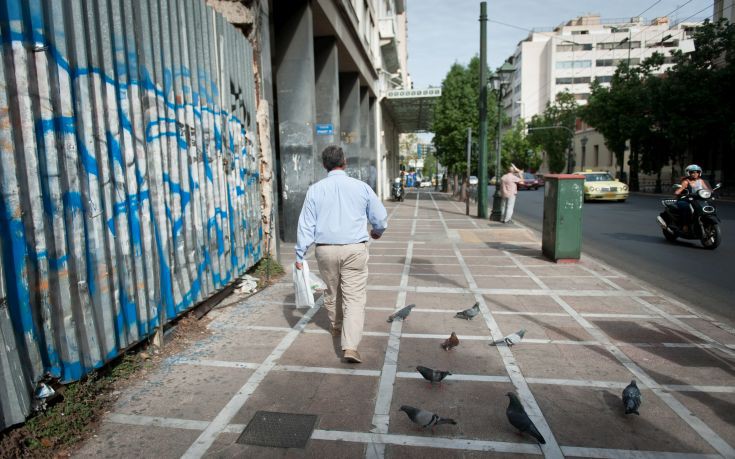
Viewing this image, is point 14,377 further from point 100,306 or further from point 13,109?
point 13,109

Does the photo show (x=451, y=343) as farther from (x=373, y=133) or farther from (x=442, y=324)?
(x=373, y=133)

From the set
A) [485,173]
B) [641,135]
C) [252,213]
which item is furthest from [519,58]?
[252,213]

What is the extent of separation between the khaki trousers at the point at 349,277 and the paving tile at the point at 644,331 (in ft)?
8.44

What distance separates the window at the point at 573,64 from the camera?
86312mm

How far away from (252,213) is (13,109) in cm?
428

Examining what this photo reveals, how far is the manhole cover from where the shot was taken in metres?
3.05

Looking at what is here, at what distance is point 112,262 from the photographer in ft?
12.0

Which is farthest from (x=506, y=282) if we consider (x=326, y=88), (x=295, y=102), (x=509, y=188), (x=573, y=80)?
(x=573, y=80)

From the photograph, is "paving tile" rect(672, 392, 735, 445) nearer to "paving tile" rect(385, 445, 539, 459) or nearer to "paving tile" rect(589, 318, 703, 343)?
"paving tile" rect(589, 318, 703, 343)

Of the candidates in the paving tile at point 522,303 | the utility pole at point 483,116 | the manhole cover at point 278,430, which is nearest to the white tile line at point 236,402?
the manhole cover at point 278,430

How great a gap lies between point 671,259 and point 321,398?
318 inches

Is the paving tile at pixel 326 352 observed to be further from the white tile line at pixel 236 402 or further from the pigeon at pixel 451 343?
the pigeon at pixel 451 343

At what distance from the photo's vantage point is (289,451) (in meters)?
2.95

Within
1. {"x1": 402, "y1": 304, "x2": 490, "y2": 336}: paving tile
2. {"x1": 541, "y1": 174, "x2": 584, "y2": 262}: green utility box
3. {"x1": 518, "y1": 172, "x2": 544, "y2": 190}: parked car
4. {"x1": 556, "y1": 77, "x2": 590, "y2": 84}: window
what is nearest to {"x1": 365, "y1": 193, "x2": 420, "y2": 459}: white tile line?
{"x1": 402, "y1": 304, "x2": 490, "y2": 336}: paving tile
